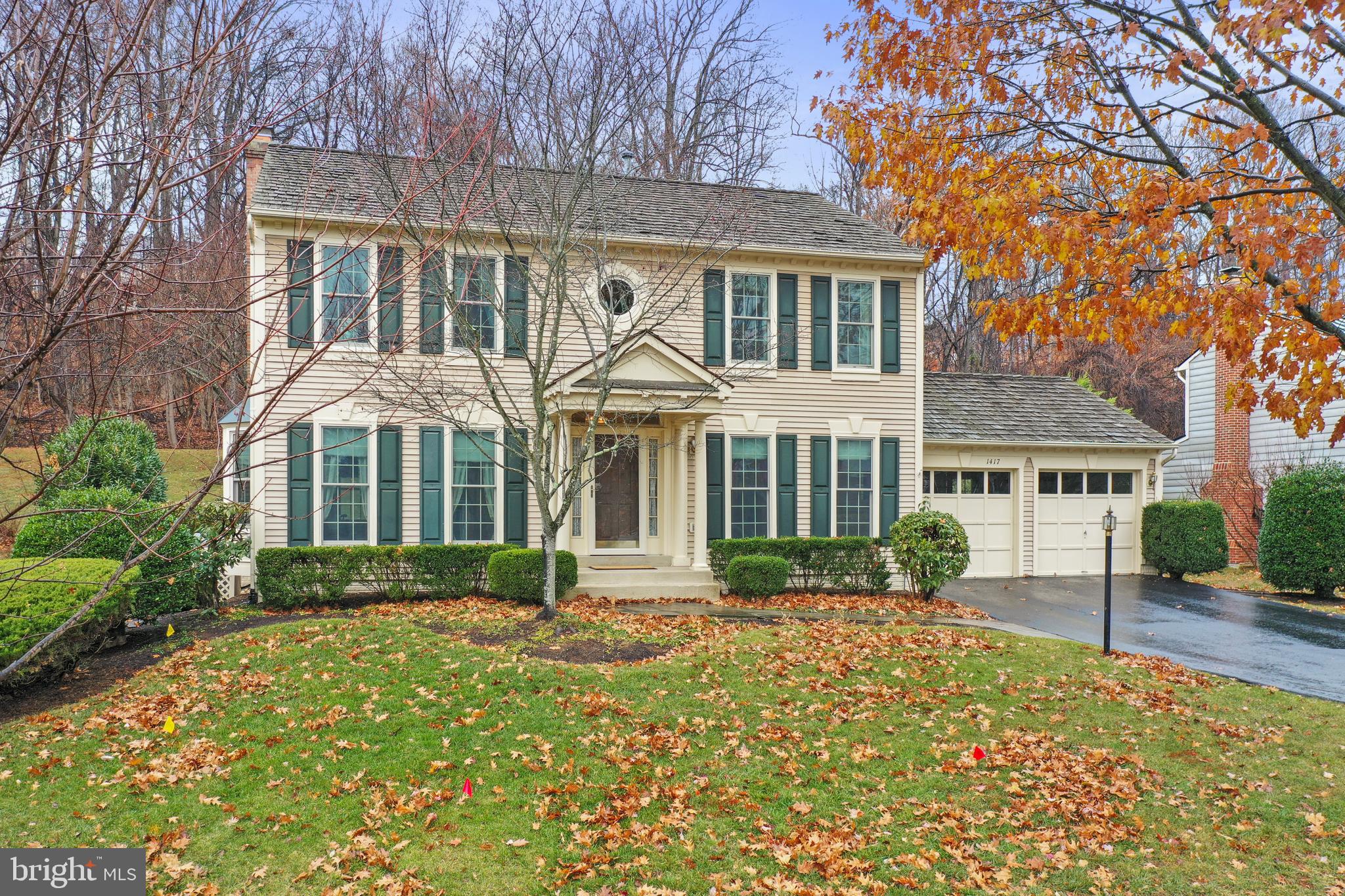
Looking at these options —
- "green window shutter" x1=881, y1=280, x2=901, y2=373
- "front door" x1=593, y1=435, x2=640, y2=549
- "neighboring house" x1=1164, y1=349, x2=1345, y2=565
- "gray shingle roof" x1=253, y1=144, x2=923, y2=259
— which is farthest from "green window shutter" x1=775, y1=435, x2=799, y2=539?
"neighboring house" x1=1164, y1=349, x2=1345, y2=565

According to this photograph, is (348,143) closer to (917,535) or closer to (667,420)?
(667,420)

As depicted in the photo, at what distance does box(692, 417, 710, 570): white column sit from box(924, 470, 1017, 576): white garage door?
5.66 meters

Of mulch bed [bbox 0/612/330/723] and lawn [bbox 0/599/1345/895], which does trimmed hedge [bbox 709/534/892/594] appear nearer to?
lawn [bbox 0/599/1345/895]

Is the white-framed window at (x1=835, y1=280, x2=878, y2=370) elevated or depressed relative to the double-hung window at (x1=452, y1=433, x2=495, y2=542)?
elevated

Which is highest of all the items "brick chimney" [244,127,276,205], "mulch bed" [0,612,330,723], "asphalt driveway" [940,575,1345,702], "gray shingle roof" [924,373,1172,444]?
"brick chimney" [244,127,276,205]

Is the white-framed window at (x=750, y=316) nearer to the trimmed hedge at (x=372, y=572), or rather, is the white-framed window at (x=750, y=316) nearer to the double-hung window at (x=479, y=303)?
the double-hung window at (x=479, y=303)

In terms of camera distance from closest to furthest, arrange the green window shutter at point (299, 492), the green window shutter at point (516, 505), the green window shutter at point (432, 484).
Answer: the green window shutter at point (299, 492) < the green window shutter at point (432, 484) < the green window shutter at point (516, 505)

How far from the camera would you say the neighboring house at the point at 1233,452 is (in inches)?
775

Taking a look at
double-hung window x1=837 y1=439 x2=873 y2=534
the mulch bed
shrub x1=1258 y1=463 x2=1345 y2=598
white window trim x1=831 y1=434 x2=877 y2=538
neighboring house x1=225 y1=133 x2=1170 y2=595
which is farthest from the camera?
shrub x1=1258 y1=463 x2=1345 y2=598

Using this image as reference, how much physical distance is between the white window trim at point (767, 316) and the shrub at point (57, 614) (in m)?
9.31

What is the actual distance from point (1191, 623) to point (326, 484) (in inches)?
525

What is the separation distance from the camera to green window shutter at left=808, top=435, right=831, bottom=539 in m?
14.6

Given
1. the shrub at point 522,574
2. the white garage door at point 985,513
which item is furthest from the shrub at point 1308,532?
the shrub at point 522,574

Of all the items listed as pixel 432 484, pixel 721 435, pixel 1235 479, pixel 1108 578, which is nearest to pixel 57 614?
pixel 432 484
